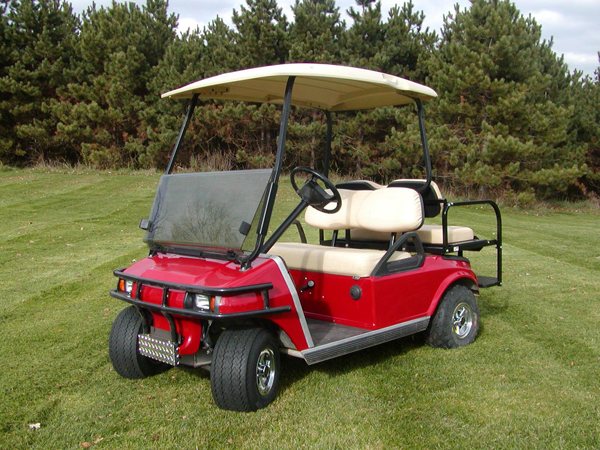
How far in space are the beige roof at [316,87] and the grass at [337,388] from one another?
1.95 metres

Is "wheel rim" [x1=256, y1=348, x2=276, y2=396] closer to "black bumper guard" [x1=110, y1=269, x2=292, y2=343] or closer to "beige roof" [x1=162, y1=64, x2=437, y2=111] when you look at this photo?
"black bumper guard" [x1=110, y1=269, x2=292, y2=343]

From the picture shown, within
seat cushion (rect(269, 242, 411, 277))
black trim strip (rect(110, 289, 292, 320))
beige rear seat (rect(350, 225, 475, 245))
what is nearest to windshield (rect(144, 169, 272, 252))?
black trim strip (rect(110, 289, 292, 320))

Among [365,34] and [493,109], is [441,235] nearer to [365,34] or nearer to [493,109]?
[493,109]

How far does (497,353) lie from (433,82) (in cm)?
1616

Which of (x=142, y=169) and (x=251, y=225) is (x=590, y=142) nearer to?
(x=142, y=169)

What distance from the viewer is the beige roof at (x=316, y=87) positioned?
11.5 ft

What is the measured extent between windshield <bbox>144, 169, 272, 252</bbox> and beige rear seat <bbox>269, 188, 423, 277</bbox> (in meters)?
0.76

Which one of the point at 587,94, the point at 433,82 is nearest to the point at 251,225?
the point at 433,82

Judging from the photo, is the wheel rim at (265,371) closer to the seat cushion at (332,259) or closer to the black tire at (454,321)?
Result: the seat cushion at (332,259)

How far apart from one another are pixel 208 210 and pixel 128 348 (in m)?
1.00

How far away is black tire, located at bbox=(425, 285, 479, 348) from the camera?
4.27 m

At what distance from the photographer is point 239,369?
10.1ft

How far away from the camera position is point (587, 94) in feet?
76.8

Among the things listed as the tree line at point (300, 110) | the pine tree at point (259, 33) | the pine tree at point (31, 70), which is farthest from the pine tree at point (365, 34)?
the pine tree at point (31, 70)
